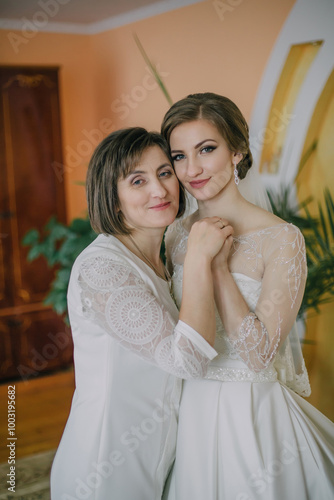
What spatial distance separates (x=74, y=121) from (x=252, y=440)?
12.7ft

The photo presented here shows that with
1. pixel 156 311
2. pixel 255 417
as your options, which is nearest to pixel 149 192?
pixel 156 311

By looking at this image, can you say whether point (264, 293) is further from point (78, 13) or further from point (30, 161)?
point (78, 13)

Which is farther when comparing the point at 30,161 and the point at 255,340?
the point at 30,161

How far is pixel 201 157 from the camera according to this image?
5.27 ft

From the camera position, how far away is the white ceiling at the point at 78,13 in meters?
3.96

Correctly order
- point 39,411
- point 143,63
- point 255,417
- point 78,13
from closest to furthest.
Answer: point 255,417, point 39,411, point 143,63, point 78,13

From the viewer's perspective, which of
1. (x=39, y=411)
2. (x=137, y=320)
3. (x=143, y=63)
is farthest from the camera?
(x=143, y=63)

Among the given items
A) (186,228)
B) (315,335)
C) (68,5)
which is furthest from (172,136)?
(68,5)

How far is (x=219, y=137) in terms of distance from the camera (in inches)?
63.0

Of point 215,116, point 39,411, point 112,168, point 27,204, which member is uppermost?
point 215,116

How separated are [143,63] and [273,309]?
10.5ft

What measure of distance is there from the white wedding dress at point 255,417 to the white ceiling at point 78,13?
273 cm

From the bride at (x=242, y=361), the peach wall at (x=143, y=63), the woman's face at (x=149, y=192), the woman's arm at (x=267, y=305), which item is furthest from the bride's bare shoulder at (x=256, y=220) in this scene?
the peach wall at (x=143, y=63)

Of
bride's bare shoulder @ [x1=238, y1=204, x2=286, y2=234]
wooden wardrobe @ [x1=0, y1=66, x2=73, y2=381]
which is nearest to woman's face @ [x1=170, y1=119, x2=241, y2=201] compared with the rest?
bride's bare shoulder @ [x1=238, y1=204, x2=286, y2=234]
